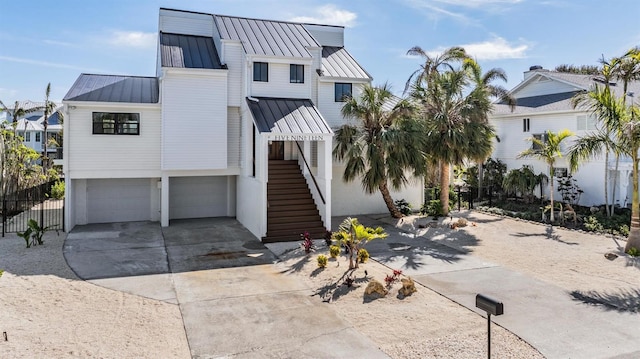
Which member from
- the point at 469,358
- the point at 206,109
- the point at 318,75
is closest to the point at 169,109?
the point at 206,109

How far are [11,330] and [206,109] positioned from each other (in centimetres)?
1242

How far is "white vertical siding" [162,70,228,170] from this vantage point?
59.1 feet

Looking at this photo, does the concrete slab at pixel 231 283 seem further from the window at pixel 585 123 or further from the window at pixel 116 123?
the window at pixel 585 123

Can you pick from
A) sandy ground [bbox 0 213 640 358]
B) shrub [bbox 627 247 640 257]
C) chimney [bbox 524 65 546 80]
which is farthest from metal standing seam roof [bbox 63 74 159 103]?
chimney [bbox 524 65 546 80]

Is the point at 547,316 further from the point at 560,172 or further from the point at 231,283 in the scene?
the point at 560,172

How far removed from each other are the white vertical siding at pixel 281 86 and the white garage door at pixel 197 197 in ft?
A: 18.1

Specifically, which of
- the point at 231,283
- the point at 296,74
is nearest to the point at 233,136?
the point at 296,74

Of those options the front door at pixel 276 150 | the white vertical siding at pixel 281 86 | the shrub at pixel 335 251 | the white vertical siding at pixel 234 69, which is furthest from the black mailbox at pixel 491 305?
the front door at pixel 276 150

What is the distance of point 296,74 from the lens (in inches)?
770

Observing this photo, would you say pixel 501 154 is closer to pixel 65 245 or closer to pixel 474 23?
pixel 474 23

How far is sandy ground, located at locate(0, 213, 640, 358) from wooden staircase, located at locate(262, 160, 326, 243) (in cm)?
229

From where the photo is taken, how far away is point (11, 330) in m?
7.38

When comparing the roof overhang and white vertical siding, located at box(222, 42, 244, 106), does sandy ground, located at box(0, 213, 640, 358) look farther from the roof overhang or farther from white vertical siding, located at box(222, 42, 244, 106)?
white vertical siding, located at box(222, 42, 244, 106)

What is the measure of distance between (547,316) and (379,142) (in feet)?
35.4
